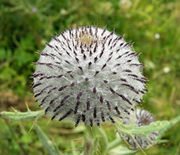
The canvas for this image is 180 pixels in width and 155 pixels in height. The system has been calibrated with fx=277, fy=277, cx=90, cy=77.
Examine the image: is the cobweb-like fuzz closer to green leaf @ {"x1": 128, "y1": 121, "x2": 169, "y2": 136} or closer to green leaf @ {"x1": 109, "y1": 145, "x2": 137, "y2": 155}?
green leaf @ {"x1": 128, "y1": 121, "x2": 169, "y2": 136}

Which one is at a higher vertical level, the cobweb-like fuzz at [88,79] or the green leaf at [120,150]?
the cobweb-like fuzz at [88,79]

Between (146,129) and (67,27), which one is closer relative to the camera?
(146,129)

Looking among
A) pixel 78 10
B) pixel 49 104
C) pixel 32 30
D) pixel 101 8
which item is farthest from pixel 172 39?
pixel 49 104

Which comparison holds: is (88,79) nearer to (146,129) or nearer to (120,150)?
(146,129)

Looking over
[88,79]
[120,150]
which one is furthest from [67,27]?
[88,79]

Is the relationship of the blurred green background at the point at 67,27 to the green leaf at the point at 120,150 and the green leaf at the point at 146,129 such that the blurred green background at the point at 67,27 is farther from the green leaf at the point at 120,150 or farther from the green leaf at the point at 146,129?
the green leaf at the point at 146,129

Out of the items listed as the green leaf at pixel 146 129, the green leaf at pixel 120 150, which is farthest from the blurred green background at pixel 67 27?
the green leaf at pixel 146 129
